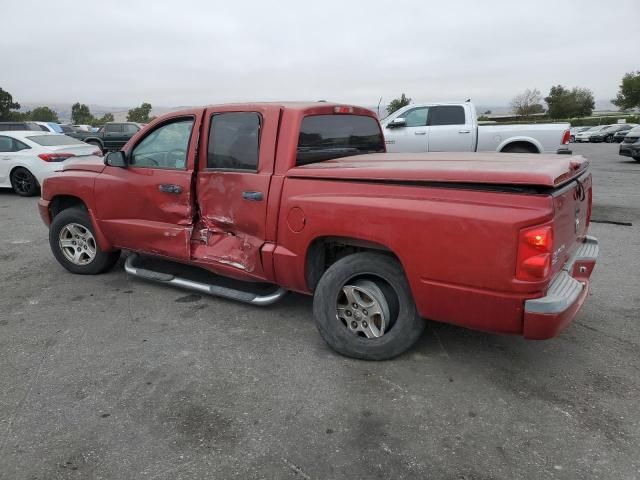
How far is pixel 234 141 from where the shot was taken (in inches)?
160

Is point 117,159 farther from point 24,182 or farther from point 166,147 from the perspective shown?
point 24,182

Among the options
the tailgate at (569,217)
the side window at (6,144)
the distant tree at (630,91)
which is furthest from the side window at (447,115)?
the distant tree at (630,91)

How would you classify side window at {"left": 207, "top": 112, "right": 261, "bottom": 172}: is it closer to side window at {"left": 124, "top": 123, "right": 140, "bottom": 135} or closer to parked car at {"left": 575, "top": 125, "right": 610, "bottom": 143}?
side window at {"left": 124, "top": 123, "right": 140, "bottom": 135}

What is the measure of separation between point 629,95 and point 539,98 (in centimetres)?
1599

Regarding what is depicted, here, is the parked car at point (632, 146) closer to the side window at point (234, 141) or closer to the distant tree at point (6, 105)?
the side window at point (234, 141)

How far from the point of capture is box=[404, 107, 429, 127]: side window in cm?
1116

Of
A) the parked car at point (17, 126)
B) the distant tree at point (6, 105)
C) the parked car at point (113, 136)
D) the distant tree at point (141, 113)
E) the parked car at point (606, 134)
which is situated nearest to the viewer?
the parked car at point (17, 126)

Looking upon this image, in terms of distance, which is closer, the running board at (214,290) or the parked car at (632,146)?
the running board at (214,290)

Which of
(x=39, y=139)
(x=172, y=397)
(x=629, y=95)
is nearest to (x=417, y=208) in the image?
(x=172, y=397)

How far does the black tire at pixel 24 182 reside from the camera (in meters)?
11.0

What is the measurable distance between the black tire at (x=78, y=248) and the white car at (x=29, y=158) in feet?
20.6

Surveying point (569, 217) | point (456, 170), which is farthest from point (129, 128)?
point (569, 217)

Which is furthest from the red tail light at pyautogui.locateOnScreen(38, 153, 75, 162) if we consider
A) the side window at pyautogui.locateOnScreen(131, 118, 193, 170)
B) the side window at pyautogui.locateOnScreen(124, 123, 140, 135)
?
the side window at pyautogui.locateOnScreen(124, 123, 140, 135)

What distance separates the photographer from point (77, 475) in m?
2.38
